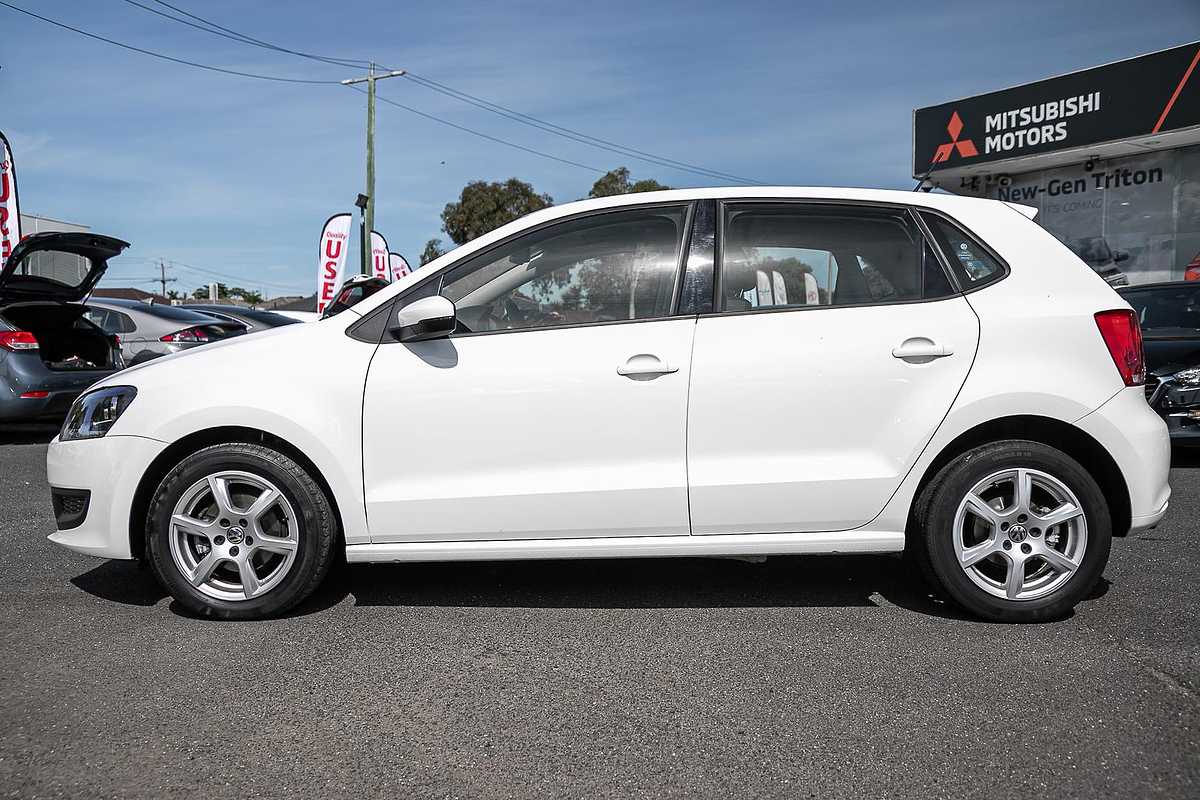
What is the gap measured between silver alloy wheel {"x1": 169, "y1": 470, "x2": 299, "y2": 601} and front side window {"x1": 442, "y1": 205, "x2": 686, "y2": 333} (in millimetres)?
1091

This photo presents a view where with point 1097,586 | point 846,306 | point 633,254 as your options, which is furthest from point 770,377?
point 1097,586

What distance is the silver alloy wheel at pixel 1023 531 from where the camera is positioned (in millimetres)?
3637

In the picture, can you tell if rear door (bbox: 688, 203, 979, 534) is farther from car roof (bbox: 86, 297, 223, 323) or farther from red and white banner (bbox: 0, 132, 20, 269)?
red and white banner (bbox: 0, 132, 20, 269)

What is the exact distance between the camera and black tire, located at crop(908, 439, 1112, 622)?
3.62 meters

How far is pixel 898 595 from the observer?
4125mm

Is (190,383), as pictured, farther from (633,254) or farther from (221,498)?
(633,254)

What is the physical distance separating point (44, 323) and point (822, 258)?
8199 mm

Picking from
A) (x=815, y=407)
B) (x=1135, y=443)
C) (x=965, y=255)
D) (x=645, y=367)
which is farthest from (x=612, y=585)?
(x=1135, y=443)

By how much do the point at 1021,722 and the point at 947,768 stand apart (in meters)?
0.44

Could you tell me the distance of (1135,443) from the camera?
12.0 ft

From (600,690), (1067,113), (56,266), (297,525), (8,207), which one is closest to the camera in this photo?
(600,690)

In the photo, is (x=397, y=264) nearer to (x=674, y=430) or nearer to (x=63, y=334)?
(x=63, y=334)

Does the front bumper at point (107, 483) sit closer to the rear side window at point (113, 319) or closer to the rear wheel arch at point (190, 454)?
the rear wheel arch at point (190, 454)

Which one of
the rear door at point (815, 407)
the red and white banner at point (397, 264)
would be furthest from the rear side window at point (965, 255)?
the red and white banner at point (397, 264)
